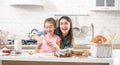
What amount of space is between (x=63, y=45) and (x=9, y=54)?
47cm

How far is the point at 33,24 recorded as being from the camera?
484 cm

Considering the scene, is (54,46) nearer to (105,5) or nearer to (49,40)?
(49,40)

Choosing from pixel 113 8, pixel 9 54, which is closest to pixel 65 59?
pixel 9 54

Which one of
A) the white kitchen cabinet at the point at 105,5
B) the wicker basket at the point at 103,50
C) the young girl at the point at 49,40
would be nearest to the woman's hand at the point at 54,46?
the young girl at the point at 49,40

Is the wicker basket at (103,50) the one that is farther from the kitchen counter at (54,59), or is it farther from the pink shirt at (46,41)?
the pink shirt at (46,41)

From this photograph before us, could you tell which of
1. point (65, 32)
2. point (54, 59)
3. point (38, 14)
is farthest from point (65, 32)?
point (38, 14)

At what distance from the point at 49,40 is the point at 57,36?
78 millimetres

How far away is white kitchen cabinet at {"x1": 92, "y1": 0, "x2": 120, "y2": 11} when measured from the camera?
14.9ft

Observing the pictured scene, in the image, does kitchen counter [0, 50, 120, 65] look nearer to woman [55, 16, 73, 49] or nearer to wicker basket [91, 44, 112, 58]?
wicker basket [91, 44, 112, 58]

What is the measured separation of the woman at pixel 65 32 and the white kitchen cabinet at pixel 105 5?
2366 millimetres

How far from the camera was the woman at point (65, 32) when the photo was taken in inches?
91.1

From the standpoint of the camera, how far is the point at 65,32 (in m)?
2.32

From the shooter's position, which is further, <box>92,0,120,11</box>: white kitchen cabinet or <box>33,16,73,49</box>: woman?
<box>92,0,120,11</box>: white kitchen cabinet

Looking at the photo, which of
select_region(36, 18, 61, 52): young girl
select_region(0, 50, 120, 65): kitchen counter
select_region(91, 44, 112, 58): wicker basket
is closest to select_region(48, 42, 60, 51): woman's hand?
select_region(36, 18, 61, 52): young girl
